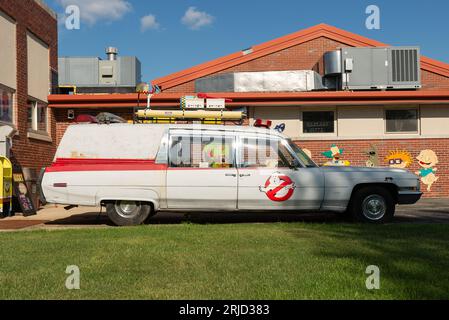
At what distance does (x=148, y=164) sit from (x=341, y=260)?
4.63m

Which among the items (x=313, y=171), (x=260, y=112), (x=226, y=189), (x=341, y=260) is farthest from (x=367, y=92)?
(x=341, y=260)

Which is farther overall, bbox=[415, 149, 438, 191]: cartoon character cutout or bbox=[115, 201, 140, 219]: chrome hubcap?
bbox=[415, 149, 438, 191]: cartoon character cutout

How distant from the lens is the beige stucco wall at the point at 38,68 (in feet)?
48.2

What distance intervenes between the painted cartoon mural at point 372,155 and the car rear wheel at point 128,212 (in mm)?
8964

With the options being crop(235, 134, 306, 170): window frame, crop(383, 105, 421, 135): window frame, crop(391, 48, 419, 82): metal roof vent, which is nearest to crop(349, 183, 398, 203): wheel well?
crop(235, 134, 306, 170): window frame

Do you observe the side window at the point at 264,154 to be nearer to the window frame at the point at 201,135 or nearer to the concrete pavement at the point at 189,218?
the window frame at the point at 201,135

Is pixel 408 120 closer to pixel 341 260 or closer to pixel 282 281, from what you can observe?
pixel 341 260

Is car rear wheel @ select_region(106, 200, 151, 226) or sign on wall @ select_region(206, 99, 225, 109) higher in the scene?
sign on wall @ select_region(206, 99, 225, 109)

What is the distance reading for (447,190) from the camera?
15953 mm

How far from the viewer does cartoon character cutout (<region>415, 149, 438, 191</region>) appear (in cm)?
1588

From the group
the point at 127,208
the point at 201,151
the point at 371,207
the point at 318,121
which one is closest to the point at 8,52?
the point at 127,208

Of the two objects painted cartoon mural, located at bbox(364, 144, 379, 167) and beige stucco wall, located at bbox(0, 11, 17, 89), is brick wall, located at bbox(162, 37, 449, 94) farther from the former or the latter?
beige stucco wall, located at bbox(0, 11, 17, 89)

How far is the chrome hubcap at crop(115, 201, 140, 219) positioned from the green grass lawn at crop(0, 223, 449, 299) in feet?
3.63

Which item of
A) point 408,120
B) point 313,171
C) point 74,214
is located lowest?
point 74,214
